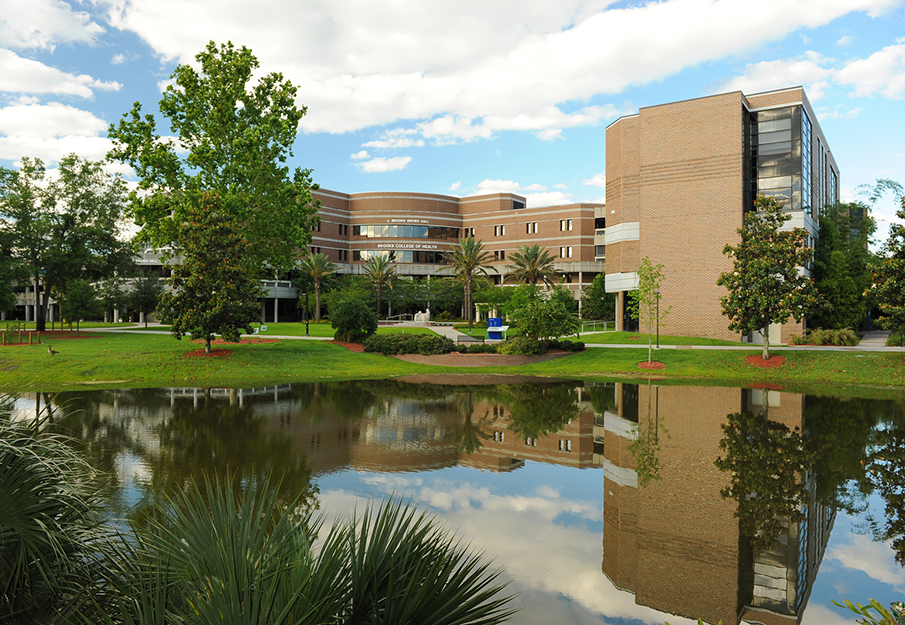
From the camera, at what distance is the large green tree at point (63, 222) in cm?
3916

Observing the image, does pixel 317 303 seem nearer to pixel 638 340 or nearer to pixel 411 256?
pixel 411 256

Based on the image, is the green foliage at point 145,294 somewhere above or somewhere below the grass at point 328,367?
above

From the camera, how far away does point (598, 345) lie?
120 feet

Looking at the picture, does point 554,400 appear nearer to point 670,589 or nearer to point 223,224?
point 670,589

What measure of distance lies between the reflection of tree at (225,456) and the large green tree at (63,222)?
31653 millimetres

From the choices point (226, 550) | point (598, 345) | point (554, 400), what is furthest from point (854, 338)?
point (226, 550)

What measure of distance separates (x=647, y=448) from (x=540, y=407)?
6.02 m

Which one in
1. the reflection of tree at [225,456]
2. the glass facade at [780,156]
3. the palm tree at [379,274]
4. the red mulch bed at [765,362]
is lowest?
the reflection of tree at [225,456]

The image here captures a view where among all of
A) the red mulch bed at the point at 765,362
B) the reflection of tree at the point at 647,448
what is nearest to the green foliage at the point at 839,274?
the red mulch bed at the point at 765,362

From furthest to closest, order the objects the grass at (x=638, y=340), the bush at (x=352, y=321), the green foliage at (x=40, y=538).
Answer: the grass at (x=638, y=340)
the bush at (x=352, y=321)
the green foliage at (x=40, y=538)

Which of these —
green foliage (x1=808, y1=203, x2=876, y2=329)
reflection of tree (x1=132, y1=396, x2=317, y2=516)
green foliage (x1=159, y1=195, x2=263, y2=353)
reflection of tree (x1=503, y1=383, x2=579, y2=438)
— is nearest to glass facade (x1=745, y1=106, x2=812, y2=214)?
green foliage (x1=808, y1=203, x2=876, y2=329)

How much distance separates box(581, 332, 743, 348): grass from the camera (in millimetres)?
37438

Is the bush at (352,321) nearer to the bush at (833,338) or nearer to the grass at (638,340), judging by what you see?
the grass at (638,340)

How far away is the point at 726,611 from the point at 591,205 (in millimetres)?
78987
